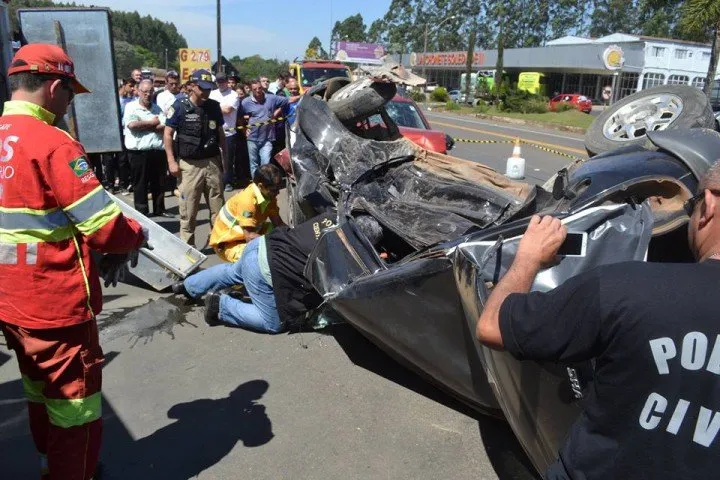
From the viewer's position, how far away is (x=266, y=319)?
416cm

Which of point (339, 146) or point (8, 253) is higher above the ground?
point (339, 146)

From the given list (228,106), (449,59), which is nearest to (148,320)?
(228,106)

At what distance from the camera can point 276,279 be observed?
13.0ft

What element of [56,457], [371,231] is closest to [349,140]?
[371,231]

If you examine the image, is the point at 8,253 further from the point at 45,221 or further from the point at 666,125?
the point at 666,125

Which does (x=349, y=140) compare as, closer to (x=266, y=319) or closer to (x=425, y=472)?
(x=266, y=319)

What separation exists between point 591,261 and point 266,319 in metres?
2.48

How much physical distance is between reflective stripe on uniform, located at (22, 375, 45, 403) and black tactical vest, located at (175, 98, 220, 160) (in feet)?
12.1

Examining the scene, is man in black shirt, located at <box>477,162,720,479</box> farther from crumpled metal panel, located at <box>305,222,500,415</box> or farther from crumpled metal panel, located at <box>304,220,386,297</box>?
crumpled metal panel, located at <box>304,220,386,297</box>

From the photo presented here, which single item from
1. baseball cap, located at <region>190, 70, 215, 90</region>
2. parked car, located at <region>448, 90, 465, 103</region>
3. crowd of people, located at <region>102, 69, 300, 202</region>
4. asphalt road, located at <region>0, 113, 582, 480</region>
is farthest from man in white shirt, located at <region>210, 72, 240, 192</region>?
parked car, located at <region>448, 90, 465, 103</region>

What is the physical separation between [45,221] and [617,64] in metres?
49.2

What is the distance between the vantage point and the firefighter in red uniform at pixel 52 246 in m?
2.20

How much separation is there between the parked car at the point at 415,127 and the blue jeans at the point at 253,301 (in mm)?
4988

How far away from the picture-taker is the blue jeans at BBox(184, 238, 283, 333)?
4.09 metres
